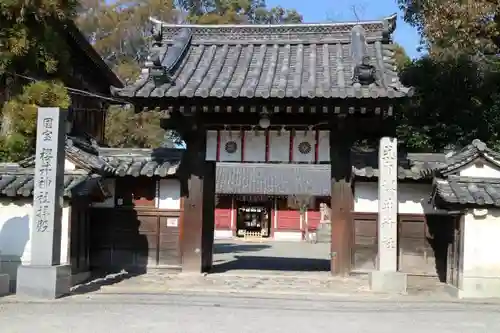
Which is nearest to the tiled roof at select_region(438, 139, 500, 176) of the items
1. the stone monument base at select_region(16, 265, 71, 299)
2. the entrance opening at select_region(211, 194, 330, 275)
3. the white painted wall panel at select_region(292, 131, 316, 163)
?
the white painted wall panel at select_region(292, 131, 316, 163)

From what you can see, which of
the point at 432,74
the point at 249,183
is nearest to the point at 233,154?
the point at 432,74

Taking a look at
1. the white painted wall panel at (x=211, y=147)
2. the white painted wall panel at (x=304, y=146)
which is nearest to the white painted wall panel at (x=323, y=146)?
the white painted wall panel at (x=304, y=146)

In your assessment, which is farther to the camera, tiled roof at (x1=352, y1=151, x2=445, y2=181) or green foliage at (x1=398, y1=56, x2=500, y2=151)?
green foliage at (x1=398, y1=56, x2=500, y2=151)

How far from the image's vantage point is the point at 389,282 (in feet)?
38.7

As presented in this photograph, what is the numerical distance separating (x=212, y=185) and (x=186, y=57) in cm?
371

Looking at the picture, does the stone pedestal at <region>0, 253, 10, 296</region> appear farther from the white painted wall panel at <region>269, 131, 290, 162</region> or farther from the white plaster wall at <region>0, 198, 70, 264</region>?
the white painted wall panel at <region>269, 131, 290, 162</region>

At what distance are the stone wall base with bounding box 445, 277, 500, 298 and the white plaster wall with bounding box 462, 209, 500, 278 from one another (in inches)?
3.1

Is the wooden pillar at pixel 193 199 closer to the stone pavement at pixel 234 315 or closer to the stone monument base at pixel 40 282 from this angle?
the stone pavement at pixel 234 315

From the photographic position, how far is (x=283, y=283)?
→ 1310 cm

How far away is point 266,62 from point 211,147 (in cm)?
302

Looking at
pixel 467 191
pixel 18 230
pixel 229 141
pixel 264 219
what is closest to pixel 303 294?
pixel 467 191

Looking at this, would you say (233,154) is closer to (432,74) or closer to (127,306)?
(127,306)

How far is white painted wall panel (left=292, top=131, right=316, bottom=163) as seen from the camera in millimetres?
13984

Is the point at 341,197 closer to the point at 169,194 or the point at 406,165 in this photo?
the point at 406,165
